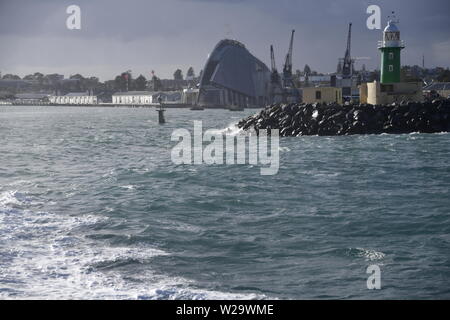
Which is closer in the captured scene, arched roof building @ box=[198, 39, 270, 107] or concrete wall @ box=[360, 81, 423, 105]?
concrete wall @ box=[360, 81, 423, 105]

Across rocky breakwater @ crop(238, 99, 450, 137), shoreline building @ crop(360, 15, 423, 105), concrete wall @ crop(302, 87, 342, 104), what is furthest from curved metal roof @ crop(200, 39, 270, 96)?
rocky breakwater @ crop(238, 99, 450, 137)

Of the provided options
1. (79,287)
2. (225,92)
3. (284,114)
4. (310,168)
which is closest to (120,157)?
(310,168)

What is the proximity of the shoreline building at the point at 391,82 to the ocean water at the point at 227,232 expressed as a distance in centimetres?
2511

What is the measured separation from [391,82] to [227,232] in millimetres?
41860

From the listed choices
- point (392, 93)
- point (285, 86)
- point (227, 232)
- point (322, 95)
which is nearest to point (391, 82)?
point (392, 93)

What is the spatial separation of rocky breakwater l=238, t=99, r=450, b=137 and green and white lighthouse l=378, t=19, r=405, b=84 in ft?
21.3

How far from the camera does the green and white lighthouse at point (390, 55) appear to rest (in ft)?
176

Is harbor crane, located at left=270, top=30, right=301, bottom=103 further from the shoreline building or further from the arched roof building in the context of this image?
the shoreline building

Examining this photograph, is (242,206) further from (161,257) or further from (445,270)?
(445,270)

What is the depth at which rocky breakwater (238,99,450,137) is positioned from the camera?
149 ft

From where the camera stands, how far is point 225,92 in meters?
182

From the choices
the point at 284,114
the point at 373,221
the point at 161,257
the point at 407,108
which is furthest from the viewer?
the point at 284,114

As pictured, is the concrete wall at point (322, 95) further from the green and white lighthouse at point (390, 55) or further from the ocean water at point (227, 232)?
the ocean water at point (227, 232)

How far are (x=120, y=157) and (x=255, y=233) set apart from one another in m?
20.6
